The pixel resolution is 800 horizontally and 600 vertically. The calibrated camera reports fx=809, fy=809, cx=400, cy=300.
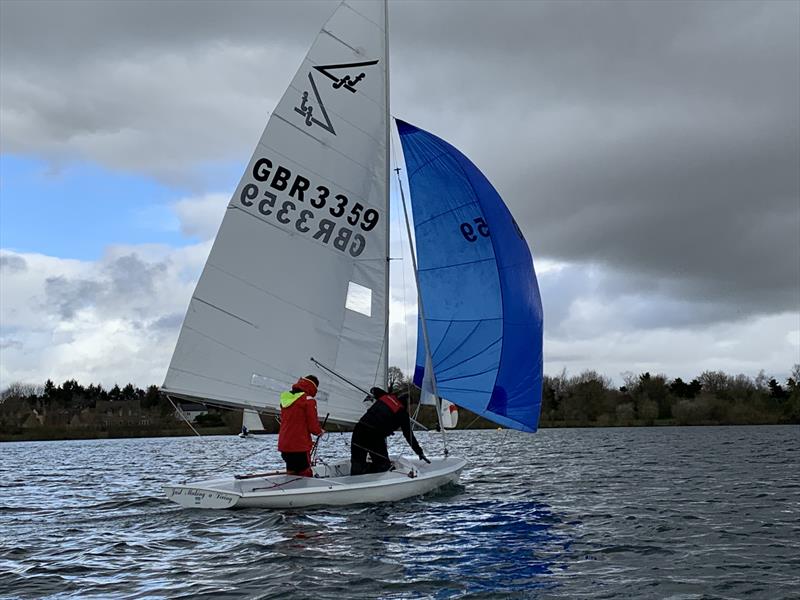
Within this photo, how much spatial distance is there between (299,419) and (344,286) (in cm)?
291

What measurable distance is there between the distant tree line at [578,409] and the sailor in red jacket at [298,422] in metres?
56.2

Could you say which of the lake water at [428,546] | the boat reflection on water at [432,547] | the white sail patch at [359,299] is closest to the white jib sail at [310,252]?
the white sail patch at [359,299]

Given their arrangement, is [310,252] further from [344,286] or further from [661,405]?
[661,405]

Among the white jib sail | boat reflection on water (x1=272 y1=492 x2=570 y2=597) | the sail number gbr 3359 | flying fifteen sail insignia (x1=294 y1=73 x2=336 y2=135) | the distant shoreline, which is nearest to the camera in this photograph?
boat reflection on water (x1=272 y1=492 x2=570 y2=597)

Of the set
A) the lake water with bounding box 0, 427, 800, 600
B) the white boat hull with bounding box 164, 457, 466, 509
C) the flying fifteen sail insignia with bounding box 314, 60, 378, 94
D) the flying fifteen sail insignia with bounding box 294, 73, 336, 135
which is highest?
the flying fifteen sail insignia with bounding box 314, 60, 378, 94

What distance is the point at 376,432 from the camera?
535 inches

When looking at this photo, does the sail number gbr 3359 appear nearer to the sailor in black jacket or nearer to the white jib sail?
the white jib sail

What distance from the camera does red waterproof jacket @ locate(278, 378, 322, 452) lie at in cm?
1254

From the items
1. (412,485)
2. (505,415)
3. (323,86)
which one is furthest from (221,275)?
(505,415)

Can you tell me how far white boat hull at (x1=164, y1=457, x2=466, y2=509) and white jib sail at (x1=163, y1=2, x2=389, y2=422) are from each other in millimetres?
1445

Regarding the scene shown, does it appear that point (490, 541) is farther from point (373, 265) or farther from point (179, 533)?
point (373, 265)

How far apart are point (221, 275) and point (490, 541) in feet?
21.0

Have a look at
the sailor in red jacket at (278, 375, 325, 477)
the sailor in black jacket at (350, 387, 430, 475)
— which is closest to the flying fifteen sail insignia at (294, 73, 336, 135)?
the sailor in red jacket at (278, 375, 325, 477)

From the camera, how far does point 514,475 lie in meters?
21.6
